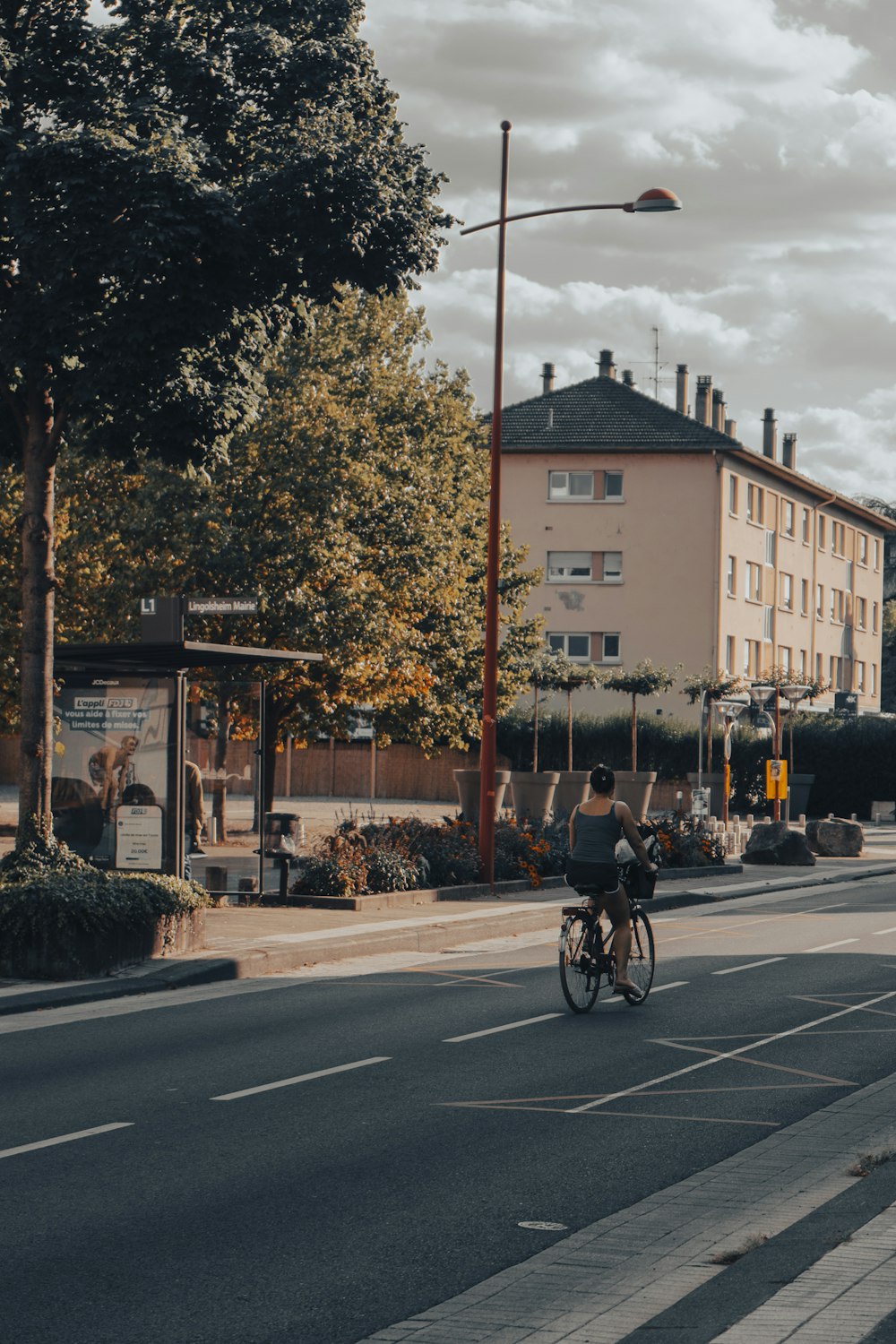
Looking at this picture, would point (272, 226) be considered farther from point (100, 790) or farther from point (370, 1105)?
point (370, 1105)

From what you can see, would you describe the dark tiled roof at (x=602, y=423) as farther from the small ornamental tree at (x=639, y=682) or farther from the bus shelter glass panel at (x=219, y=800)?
the bus shelter glass panel at (x=219, y=800)

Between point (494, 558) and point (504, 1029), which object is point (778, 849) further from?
point (504, 1029)

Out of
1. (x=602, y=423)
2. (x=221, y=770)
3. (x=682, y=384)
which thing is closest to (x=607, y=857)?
(x=221, y=770)

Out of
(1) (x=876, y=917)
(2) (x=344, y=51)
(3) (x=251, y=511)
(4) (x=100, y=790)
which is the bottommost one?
(1) (x=876, y=917)

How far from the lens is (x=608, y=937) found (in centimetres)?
1289

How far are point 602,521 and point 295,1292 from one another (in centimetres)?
6190

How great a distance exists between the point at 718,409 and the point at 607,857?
228 feet

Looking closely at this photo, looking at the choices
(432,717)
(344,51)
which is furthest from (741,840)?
(344,51)

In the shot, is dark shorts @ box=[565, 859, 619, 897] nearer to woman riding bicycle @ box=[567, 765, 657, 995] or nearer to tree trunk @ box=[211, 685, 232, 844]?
woman riding bicycle @ box=[567, 765, 657, 995]

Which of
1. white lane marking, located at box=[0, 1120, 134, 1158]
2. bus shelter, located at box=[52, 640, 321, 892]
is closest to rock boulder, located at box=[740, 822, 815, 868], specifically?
bus shelter, located at box=[52, 640, 321, 892]

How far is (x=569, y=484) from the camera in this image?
67.6 metres

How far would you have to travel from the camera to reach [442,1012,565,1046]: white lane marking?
11.2 meters

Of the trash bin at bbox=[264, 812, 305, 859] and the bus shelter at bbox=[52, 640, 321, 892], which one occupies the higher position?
the bus shelter at bbox=[52, 640, 321, 892]

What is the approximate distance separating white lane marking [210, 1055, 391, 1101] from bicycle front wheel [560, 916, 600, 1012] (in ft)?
7.44
